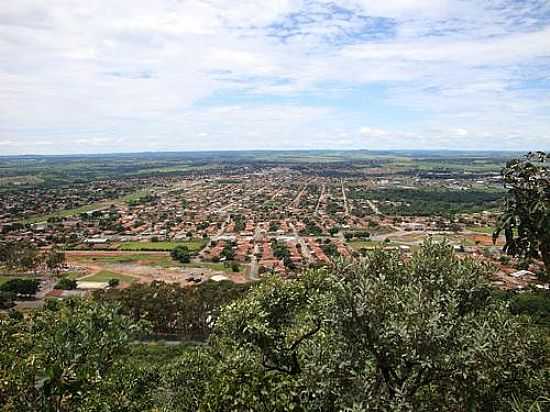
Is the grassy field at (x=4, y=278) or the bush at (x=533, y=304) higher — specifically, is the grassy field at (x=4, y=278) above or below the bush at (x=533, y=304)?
below

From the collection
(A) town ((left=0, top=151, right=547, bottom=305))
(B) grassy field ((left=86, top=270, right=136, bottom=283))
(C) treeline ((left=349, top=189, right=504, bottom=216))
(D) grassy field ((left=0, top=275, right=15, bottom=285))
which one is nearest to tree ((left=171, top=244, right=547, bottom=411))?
(A) town ((left=0, top=151, right=547, bottom=305))

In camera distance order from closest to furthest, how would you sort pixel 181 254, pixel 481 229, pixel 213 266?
pixel 213 266 < pixel 181 254 < pixel 481 229

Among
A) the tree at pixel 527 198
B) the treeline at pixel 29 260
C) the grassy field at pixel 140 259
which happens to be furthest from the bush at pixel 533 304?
the treeline at pixel 29 260

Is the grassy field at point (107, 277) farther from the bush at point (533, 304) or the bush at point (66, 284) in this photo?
the bush at point (533, 304)

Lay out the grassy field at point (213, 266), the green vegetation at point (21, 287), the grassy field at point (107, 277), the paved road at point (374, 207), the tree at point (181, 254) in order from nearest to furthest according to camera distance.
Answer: the green vegetation at point (21, 287) < the grassy field at point (107, 277) < the grassy field at point (213, 266) < the tree at point (181, 254) < the paved road at point (374, 207)

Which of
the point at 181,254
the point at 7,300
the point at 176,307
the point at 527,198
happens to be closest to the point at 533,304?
the point at 176,307

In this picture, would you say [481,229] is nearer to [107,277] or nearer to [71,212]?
[107,277]

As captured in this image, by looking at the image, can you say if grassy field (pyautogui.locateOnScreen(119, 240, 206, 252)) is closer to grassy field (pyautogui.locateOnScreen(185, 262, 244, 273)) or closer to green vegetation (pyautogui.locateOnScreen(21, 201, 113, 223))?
grassy field (pyautogui.locateOnScreen(185, 262, 244, 273))
